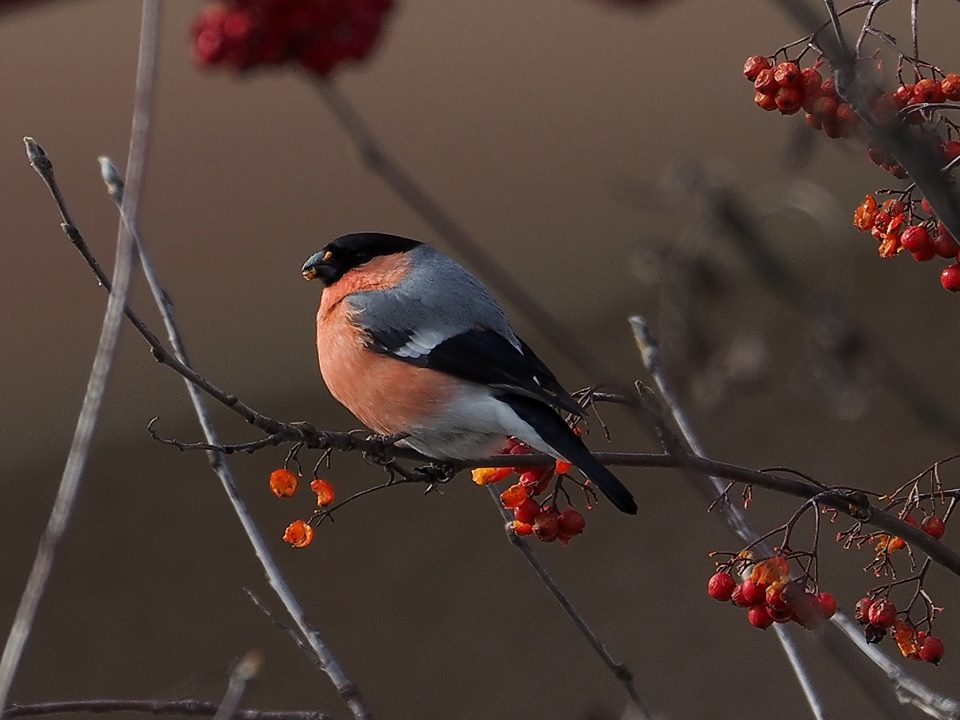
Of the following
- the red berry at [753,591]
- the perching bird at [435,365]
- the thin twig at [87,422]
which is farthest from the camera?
the perching bird at [435,365]

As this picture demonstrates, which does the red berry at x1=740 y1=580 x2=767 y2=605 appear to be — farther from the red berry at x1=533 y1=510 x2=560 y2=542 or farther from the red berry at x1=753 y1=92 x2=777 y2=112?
the red berry at x1=753 y1=92 x2=777 y2=112

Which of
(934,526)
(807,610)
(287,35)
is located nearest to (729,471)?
(807,610)

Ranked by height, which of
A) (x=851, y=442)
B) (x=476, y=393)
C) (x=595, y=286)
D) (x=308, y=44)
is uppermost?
(x=308, y=44)

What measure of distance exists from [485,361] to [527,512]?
43 cm

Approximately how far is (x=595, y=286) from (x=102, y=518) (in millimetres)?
1859

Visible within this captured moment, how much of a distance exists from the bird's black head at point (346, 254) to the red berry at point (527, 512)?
1019 millimetres

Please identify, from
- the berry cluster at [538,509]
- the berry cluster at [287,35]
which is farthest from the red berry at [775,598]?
the berry cluster at [287,35]

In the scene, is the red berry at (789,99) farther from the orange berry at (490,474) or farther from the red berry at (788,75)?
the orange berry at (490,474)

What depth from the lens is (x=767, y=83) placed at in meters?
1.78

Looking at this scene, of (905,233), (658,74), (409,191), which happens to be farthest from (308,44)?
(658,74)

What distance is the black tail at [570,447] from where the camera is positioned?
193 centimetres

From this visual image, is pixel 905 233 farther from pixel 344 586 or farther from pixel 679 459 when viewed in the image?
pixel 344 586

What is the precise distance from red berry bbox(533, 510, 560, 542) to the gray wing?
215 millimetres

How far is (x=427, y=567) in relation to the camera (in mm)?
4688
